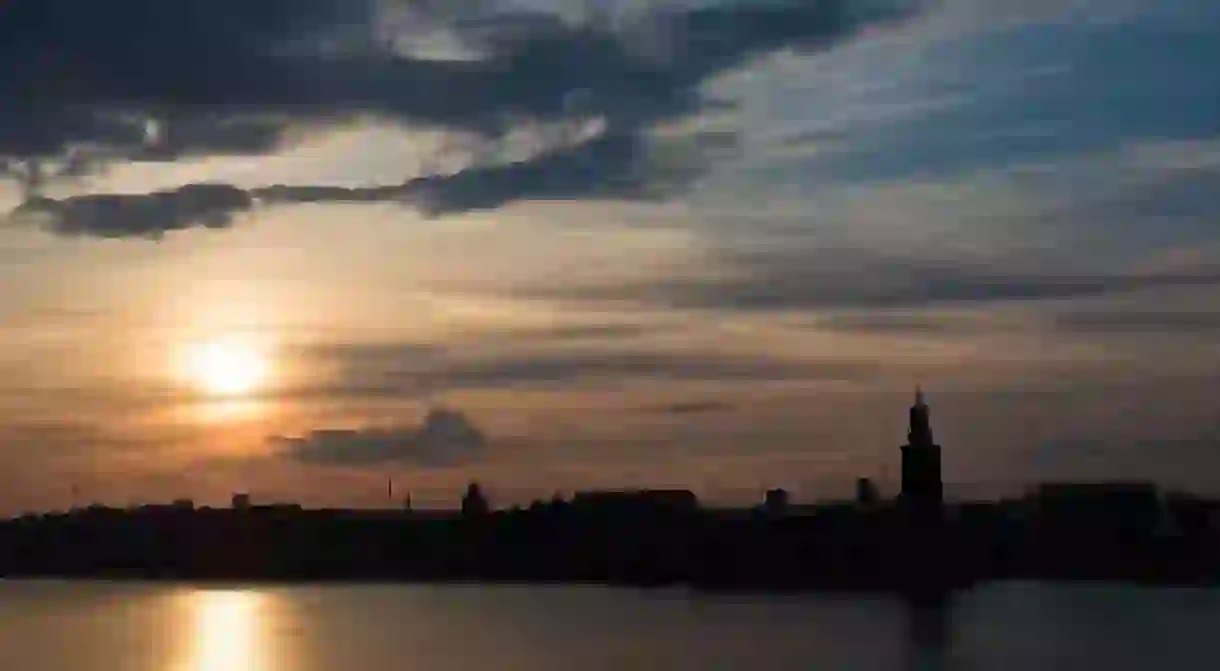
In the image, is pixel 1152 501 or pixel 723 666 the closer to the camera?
pixel 723 666

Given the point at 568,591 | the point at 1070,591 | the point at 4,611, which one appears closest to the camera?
Result: the point at 4,611

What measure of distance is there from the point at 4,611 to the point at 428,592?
38185 millimetres

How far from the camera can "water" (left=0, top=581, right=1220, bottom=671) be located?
297 ft

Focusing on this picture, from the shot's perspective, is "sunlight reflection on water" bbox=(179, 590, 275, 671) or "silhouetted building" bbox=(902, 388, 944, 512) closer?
"sunlight reflection on water" bbox=(179, 590, 275, 671)

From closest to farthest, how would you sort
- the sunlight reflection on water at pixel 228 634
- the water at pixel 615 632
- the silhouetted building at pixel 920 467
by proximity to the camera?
1. the water at pixel 615 632
2. the sunlight reflection on water at pixel 228 634
3. the silhouetted building at pixel 920 467

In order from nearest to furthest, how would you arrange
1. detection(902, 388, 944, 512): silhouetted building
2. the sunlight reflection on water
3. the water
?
the water → the sunlight reflection on water → detection(902, 388, 944, 512): silhouetted building

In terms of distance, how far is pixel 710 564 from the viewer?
175500mm

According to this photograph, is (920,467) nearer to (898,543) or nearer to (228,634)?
(898,543)

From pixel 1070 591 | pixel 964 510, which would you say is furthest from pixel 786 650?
pixel 964 510

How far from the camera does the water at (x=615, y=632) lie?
9062 cm

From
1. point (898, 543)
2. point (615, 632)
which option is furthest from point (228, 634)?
point (898, 543)

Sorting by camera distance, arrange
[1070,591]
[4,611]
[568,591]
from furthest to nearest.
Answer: [568,591] < [1070,591] < [4,611]

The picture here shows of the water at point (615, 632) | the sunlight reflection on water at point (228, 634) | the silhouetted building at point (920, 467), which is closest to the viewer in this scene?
the water at point (615, 632)

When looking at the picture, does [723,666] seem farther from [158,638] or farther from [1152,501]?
[1152,501]
